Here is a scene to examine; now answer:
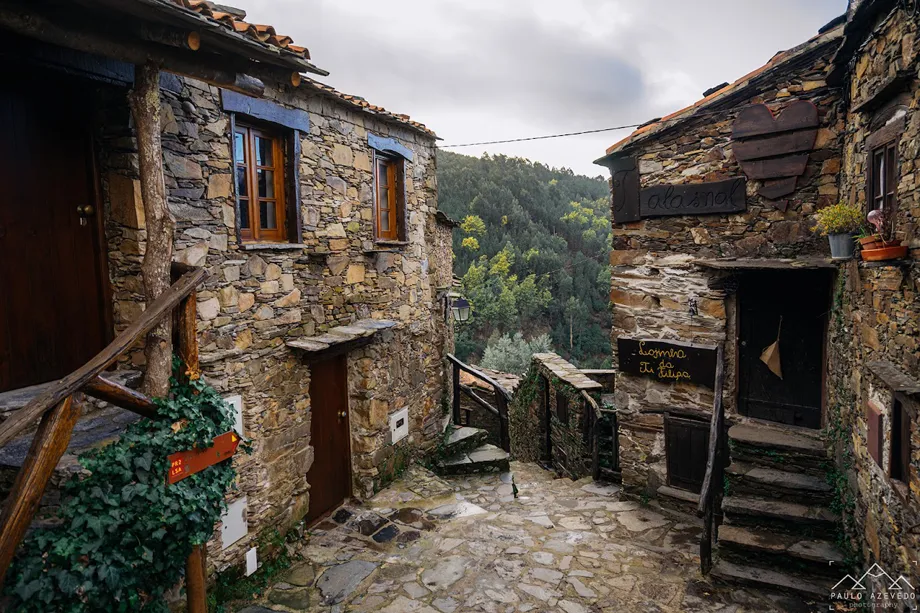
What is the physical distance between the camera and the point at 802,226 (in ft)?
17.7

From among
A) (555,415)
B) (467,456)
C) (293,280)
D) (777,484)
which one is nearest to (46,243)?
(293,280)

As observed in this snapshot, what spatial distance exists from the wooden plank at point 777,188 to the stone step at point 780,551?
131 inches

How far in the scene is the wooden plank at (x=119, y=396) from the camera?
9.12ft

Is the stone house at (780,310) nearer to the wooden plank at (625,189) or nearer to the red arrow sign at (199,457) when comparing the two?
the wooden plank at (625,189)

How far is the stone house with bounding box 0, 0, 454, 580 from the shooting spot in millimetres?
3268

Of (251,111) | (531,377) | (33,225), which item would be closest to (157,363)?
(33,225)

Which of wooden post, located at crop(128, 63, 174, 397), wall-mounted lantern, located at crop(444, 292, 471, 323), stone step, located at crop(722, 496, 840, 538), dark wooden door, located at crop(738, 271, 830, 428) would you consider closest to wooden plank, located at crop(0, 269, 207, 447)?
wooden post, located at crop(128, 63, 174, 397)

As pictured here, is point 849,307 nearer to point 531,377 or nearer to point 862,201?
point 862,201

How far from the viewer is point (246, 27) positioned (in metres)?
3.58

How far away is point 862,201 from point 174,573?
5696 mm

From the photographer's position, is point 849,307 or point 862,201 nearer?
point 862,201

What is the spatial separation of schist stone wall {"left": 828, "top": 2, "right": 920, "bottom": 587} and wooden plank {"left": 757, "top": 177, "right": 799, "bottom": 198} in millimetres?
445

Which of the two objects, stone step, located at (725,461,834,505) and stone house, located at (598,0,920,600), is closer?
stone house, located at (598,0,920,600)

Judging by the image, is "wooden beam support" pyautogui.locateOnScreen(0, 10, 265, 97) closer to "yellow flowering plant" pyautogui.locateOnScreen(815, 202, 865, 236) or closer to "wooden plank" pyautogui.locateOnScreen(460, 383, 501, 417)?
"yellow flowering plant" pyautogui.locateOnScreen(815, 202, 865, 236)
